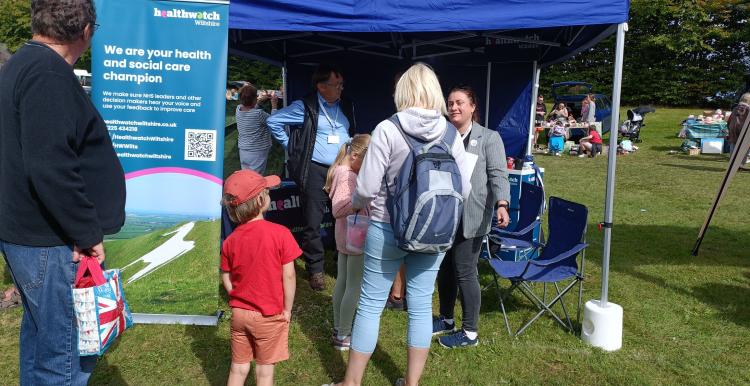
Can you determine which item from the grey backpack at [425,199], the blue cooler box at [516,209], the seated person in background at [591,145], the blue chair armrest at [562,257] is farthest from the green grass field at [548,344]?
the seated person in background at [591,145]

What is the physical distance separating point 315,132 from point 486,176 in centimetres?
148

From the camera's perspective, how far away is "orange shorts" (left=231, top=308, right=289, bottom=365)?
2338mm

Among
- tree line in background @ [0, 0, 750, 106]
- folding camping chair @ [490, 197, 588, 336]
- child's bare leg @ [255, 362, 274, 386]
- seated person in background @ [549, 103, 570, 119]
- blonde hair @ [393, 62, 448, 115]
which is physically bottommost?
child's bare leg @ [255, 362, 274, 386]

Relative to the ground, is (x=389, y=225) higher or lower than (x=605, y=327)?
higher

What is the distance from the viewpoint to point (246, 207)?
2326mm

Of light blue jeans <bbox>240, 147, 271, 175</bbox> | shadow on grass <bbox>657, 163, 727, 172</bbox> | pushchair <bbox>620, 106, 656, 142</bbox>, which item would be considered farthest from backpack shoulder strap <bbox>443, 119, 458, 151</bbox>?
pushchair <bbox>620, 106, 656, 142</bbox>

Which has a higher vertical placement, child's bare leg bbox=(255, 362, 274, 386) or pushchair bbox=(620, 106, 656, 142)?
pushchair bbox=(620, 106, 656, 142)

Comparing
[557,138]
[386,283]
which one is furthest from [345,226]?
[557,138]

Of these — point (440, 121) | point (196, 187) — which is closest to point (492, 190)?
point (440, 121)

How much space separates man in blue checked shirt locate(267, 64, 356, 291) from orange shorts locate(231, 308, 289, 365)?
191 centimetres

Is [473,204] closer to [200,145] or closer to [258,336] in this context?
[258,336]

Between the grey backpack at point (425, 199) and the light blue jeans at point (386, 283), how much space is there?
0.11 metres

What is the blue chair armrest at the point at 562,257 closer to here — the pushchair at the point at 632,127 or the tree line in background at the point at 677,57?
the pushchair at the point at 632,127

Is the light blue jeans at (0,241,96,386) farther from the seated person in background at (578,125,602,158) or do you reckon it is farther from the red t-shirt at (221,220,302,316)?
the seated person in background at (578,125,602,158)
